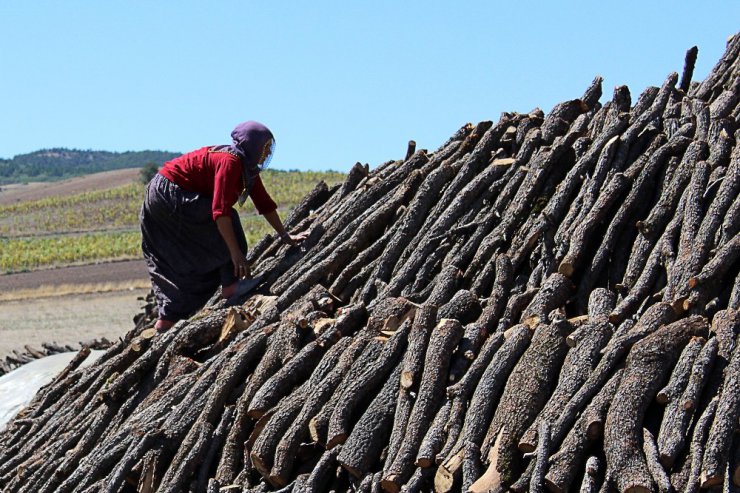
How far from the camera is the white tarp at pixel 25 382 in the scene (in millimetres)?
9594

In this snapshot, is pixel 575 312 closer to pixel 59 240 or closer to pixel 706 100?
pixel 706 100

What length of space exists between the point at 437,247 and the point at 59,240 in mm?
48162

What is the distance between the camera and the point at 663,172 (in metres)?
→ 7.04

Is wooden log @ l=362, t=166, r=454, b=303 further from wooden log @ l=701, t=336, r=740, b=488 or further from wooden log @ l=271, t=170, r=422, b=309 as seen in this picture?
wooden log @ l=701, t=336, r=740, b=488

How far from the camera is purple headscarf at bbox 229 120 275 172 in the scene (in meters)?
7.95

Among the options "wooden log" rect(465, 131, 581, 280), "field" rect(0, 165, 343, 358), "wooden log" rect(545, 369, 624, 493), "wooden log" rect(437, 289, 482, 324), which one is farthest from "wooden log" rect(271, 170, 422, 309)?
"field" rect(0, 165, 343, 358)

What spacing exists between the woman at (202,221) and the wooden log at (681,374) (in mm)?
3393

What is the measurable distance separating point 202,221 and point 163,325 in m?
0.81

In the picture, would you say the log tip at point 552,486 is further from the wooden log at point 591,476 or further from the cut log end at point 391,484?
the cut log end at point 391,484

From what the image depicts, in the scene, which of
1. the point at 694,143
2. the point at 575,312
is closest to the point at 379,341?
the point at 575,312

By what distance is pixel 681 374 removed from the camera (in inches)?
215

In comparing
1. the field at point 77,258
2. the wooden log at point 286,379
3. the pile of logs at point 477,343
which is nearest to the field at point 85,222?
the field at point 77,258

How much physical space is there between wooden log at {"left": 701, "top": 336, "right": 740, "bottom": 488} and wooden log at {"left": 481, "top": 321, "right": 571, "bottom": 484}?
0.86 metres

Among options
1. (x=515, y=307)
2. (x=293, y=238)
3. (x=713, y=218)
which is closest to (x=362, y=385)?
(x=515, y=307)
